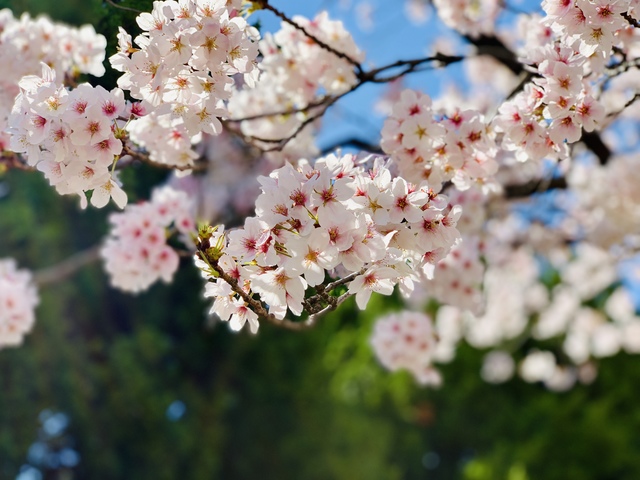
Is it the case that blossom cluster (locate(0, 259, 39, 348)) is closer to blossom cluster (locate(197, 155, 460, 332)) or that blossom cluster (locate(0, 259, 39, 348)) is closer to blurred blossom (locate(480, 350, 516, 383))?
blossom cluster (locate(197, 155, 460, 332))

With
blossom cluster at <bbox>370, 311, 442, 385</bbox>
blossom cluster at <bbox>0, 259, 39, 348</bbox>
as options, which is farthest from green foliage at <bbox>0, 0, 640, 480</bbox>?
blossom cluster at <bbox>370, 311, 442, 385</bbox>

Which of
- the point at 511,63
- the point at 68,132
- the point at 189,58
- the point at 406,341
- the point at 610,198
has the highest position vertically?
the point at 189,58

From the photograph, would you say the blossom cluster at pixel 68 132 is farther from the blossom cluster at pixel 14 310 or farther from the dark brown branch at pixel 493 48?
the dark brown branch at pixel 493 48

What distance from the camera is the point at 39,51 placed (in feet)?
7.61

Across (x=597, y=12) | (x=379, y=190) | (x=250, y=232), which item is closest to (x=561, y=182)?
(x=597, y=12)

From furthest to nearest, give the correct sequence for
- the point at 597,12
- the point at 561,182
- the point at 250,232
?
the point at 561,182, the point at 597,12, the point at 250,232

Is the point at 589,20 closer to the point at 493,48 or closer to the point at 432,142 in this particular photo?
the point at 432,142

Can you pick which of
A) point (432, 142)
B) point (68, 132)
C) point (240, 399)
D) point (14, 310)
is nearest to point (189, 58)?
point (68, 132)

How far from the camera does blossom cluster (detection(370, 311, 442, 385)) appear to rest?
322cm

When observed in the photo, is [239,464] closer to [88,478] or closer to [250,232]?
[88,478]

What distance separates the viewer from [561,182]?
3770mm

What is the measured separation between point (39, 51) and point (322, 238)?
5.13 feet

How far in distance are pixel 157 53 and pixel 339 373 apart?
7.20 meters

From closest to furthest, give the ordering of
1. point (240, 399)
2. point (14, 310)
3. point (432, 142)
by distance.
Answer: point (432, 142), point (14, 310), point (240, 399)
